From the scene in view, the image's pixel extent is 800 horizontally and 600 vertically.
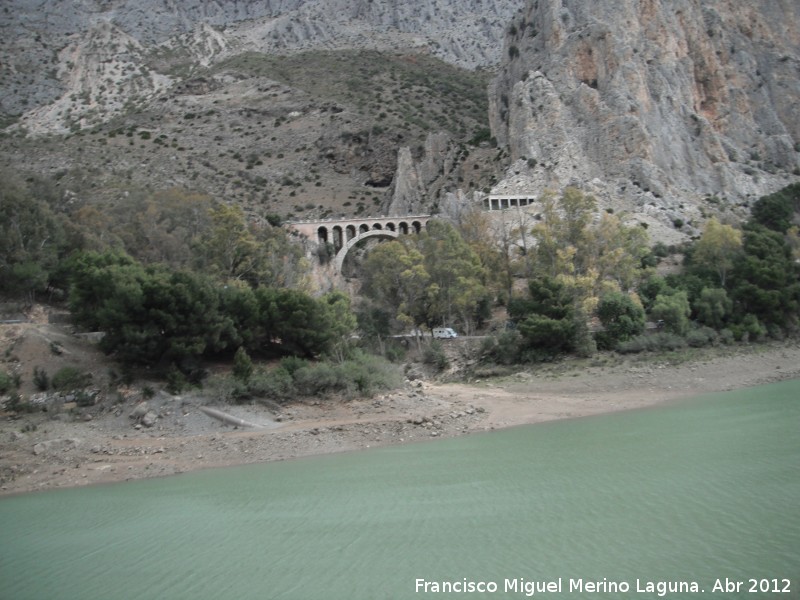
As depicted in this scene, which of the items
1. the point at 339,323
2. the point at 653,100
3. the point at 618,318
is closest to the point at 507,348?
the point at 618,318

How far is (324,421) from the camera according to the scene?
2752 centimetres

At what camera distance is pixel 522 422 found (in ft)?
89.6

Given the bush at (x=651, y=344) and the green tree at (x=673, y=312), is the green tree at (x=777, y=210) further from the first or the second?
the bush at (x=651, y=344)

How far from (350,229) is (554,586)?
171ft

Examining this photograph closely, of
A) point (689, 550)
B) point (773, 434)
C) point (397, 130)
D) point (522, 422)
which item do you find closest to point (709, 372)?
point (522, 422)

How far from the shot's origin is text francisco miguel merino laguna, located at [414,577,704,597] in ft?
31.8

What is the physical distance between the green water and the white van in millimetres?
20758

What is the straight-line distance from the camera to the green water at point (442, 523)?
10.9m

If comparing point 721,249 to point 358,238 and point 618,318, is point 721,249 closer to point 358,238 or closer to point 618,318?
point 618,318

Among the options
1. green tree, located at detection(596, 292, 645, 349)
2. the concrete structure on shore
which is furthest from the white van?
the concrete structure on shore

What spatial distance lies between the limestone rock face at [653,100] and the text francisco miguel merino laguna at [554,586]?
2031 inches

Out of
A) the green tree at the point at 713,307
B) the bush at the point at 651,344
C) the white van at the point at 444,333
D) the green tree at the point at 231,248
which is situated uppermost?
the green tree at the point at 231,248

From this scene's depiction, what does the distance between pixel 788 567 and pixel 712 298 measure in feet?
118

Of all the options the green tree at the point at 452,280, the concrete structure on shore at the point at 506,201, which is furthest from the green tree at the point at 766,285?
the concrete structure on shore at the point at 506,201
